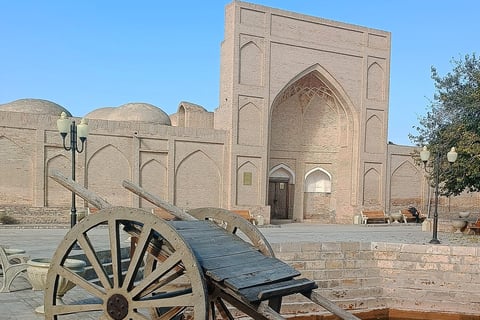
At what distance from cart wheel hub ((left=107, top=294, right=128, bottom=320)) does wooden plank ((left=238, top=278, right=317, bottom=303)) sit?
98 cm

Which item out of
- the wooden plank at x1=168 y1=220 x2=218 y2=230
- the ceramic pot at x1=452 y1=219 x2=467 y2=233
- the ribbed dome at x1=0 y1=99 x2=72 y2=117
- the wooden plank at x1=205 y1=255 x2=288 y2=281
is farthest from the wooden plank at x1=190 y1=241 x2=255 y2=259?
the ribbed dome at x1=0 y1=99 x2=72 y2=117

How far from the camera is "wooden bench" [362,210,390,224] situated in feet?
74.6

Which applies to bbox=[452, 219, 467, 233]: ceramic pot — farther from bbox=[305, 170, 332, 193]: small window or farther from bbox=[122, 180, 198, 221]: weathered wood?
bbox=[122, 180, 198, 221]: weathered wood

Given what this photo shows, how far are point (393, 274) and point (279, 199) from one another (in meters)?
12.3

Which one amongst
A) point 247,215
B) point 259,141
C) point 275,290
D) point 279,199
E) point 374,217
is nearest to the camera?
point 275,290

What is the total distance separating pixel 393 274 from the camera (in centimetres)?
1143

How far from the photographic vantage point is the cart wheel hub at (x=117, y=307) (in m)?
3.93

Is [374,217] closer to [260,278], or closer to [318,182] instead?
[318,182]

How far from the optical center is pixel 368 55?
2381cm

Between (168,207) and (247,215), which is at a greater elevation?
(168,207)

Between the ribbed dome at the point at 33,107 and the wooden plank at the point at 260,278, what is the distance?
1808 centimetres

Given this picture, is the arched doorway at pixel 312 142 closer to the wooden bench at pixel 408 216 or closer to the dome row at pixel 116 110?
the wooden bench at pixel 408 216

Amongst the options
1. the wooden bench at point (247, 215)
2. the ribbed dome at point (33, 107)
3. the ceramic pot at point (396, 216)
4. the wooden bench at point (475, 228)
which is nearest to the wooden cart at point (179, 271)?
the wooden bench at point (475, 228)

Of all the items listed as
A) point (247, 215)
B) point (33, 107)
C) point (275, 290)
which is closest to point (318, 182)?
point (247, 215)
